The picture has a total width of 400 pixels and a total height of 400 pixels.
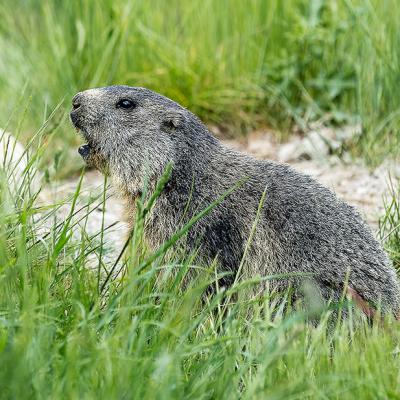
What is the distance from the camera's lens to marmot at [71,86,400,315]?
162 inches

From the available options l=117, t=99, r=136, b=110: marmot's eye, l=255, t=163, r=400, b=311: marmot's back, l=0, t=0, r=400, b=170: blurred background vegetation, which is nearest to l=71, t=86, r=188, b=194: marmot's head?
l=117, t=99, r=136, b=110: marmot's eye

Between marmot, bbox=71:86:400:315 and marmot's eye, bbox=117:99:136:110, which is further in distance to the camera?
marmot's eye, bbox=117:99:136:110

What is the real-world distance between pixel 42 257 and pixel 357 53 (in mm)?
4078

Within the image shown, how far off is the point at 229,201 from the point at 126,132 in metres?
0.68

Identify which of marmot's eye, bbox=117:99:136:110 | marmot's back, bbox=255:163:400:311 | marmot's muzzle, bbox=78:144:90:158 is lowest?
marmot's back, bbox=255:163:400:311

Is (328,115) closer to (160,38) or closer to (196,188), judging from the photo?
(160,38)

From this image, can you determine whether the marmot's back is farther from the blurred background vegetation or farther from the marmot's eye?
the blurred background vegetation

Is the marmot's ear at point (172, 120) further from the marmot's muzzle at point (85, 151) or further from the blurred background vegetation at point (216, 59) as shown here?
the blurred background vegetation at point (216, 59)

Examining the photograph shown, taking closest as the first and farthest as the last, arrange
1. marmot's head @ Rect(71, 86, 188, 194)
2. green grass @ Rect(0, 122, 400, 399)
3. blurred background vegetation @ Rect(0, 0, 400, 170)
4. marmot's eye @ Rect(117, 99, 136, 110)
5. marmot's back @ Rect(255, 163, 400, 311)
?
1. green grass @ Rect(0, 122, 400, 399)
2. marmot's back @ Rect(255, 163, 400, 311)
3. marmot's head @ Rect(71, 86, 188, 194)
4. marmot's eye @ Rect(117, 99, 136, 110)
5. blurred background vegetation @ Rect(0, 0, 400, 170)

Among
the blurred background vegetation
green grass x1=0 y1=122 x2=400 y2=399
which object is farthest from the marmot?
the blurred background vegetation

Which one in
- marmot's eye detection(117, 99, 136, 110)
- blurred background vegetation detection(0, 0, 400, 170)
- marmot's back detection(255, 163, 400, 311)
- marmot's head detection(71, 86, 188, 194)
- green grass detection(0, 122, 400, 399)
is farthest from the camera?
blurred background vegetation detection(0, 0, 400, 170)

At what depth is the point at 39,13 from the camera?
31.3 feet

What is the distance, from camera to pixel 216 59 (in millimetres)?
7410

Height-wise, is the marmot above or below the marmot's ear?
below
